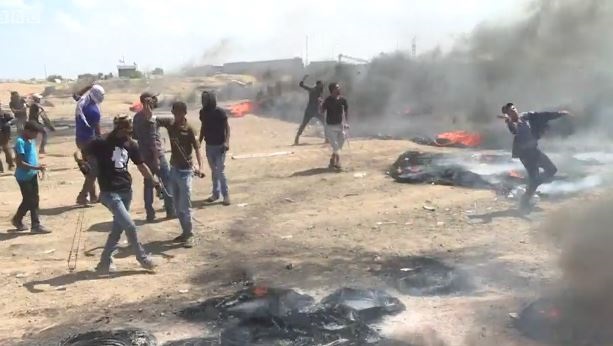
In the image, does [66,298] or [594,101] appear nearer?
[66,298]

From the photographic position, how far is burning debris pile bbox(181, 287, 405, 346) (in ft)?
13.7

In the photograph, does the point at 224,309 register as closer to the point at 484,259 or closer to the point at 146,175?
the point at 146,175

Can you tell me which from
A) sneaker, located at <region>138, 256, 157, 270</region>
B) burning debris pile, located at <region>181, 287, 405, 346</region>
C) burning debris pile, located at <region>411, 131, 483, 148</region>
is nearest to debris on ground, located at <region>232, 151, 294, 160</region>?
burning debris pile, located at <region>411, 131, 483, 148</region>

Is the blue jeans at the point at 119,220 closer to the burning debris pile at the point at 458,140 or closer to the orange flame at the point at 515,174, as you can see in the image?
the orange flame at the point at 515,174

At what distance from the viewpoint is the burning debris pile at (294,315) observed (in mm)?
4164

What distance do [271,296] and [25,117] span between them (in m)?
10.1

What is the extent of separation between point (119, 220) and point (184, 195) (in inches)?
42.0

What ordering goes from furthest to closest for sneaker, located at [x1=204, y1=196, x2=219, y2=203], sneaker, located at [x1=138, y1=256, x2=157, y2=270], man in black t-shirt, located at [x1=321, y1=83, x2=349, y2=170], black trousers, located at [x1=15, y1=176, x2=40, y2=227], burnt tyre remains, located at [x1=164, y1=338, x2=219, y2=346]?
1. man in black t-shirt, located at [x1=321, y1=83, x2=349, y2=170]
2. sneaker, located at [x1=204, y1=196, x2=219, y2=203]
3. black trousers, located at [x1=15, y1=176, x2=40, y2=227]
4. sneaker, located at [x1=138, y1=256, x2=157, y2=270]
5. burnt tyre remains, located at [x1=164, y1=338, x2=219, y2=346]

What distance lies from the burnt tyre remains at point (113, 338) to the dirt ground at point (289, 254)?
0.42 ft

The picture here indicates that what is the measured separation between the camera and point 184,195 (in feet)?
21.3

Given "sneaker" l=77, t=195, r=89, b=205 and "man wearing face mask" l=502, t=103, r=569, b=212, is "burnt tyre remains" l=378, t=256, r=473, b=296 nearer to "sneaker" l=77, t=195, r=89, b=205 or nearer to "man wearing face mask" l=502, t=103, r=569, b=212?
"man wearing face mask" l=502, t=103, r=569, b=212

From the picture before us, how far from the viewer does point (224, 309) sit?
4.73m

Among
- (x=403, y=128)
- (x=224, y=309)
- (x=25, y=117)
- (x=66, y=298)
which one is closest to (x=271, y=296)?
(x=224, y=309)

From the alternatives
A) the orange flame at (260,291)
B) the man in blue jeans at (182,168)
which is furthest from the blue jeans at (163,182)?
the orange flame at (260,291)
